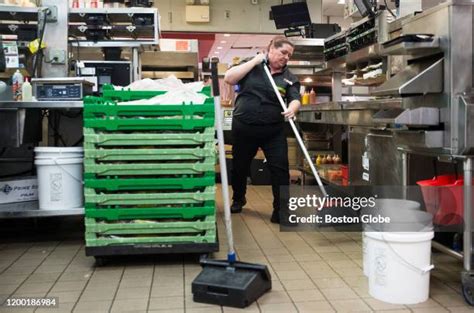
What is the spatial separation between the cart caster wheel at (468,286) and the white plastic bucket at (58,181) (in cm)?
238

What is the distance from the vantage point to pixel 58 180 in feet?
10.3

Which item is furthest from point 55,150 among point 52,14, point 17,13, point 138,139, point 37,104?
point 17,13

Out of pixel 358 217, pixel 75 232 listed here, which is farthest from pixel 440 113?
pixel 75 232

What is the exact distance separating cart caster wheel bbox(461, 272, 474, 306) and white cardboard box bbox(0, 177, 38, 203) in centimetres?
287

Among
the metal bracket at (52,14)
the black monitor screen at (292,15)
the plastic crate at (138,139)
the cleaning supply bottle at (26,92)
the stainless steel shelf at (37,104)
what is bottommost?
the plastic crate at (138,139)

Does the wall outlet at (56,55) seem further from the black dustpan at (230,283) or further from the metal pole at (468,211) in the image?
the metal pole at (468,211)

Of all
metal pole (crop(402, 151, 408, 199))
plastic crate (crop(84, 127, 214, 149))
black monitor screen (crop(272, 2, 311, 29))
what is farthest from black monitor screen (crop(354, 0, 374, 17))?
plastic crate (crop(84, 127, 214, 149))

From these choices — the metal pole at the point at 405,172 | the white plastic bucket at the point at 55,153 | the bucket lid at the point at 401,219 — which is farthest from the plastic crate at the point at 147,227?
the metal pole at the point at 405,172

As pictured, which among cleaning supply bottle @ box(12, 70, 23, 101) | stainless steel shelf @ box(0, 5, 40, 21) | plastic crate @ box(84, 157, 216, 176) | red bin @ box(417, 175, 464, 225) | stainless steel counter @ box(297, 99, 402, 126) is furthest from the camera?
stainless steel shelf @ box(0, 5, 40, 21)

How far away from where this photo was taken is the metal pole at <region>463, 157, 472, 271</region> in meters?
2.15

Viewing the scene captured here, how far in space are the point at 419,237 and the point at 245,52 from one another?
11.8m

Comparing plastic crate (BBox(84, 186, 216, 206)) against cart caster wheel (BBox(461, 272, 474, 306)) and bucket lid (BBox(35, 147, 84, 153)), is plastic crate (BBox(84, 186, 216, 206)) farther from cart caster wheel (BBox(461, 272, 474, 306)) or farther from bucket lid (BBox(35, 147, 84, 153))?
cart caster wheel (BBox(461, 272, 474, 306))

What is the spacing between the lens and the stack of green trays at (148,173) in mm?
2668

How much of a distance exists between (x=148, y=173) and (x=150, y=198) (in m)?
0.14
